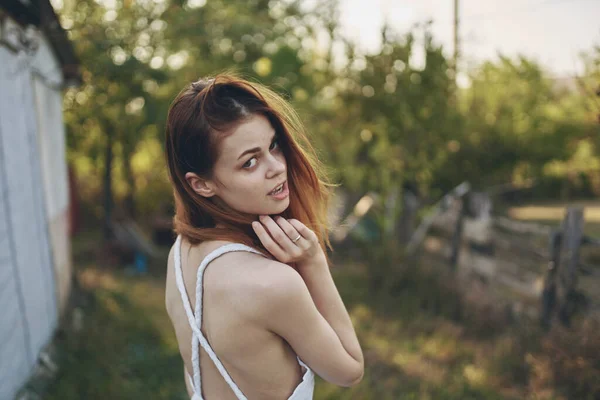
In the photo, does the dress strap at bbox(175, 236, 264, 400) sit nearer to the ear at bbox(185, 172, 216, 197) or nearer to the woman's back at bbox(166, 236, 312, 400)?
the woman's back at bbox(166, 236, 312, 400)

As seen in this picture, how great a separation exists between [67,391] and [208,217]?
3099mm

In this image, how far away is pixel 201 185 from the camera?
1494mm

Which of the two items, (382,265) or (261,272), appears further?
(382,265)

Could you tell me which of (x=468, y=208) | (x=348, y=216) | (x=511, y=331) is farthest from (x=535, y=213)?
(x=511, y=331)

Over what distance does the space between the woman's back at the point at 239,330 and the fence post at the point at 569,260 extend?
13.5 ft

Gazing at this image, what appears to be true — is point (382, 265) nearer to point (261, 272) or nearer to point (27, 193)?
point (27, 193)

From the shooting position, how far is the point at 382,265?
277 inches

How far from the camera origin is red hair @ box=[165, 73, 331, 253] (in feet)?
4.62

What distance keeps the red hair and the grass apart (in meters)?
2.82

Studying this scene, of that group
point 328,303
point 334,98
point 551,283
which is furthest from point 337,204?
point 328,303

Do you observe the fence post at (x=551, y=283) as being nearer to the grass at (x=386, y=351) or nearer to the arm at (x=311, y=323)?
the grass at (x=386, y=351)

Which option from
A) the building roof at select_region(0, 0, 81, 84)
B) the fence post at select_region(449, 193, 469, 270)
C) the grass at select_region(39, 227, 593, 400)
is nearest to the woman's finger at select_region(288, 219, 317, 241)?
the grass at select_region(39, 227, 593, 400)

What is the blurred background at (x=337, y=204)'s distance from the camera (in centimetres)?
404

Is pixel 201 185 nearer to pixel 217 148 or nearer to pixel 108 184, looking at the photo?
pixel 217 148
